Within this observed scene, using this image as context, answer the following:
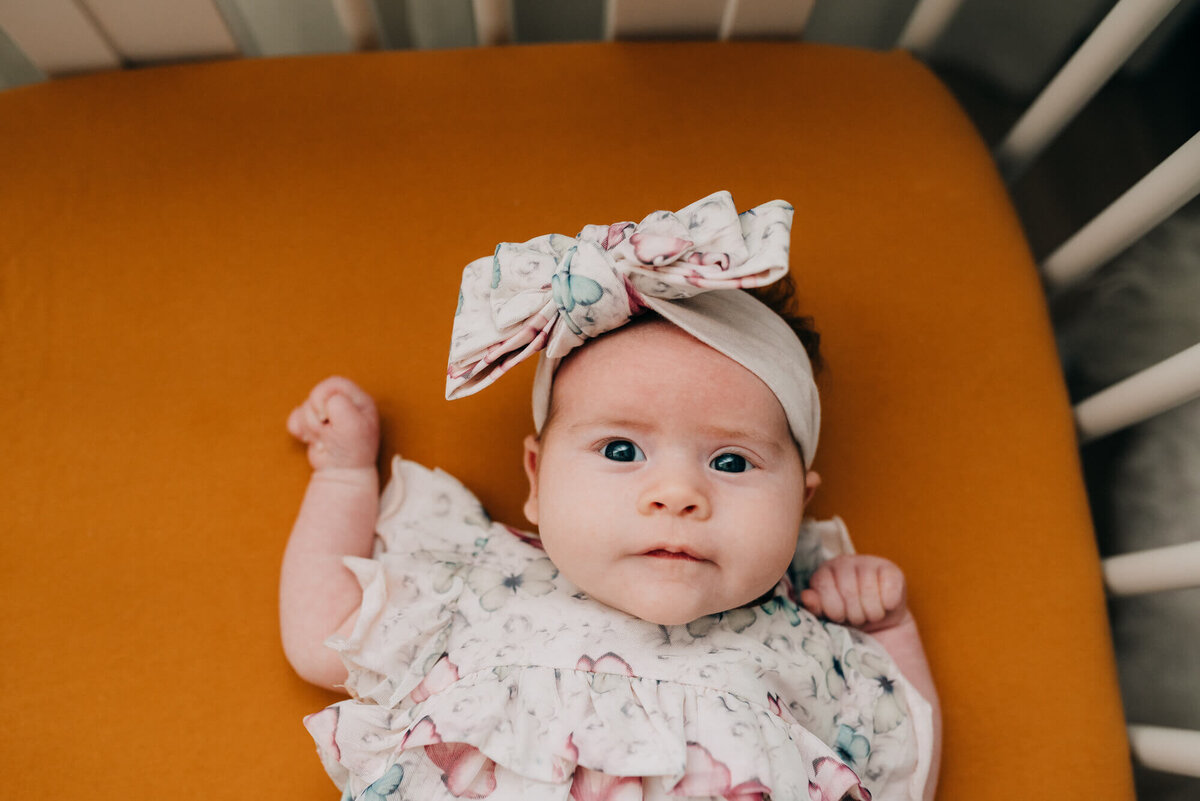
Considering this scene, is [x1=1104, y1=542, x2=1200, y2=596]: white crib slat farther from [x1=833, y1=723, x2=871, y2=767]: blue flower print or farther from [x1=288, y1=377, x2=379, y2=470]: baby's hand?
[x1=288, y1=377, x2=379, y2=470]: baby's hand

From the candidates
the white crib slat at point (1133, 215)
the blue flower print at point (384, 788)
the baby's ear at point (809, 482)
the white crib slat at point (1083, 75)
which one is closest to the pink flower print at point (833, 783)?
the baby's ear at point (809, 482)

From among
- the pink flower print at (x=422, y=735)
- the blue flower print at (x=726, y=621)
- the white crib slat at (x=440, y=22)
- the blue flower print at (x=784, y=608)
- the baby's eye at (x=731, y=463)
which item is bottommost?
the pink flower print at (x=422, y=735)

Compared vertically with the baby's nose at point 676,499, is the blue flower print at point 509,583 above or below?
below

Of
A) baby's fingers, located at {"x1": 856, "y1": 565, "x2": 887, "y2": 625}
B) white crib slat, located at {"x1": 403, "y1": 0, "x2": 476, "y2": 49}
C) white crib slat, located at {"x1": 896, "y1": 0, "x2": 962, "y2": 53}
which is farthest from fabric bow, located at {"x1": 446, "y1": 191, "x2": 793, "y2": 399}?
white crib slat, located at {"x1": 403, "y1": 0, "x2": 476, "y2": 49}

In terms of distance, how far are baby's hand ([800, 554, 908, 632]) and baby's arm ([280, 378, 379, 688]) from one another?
44 cm

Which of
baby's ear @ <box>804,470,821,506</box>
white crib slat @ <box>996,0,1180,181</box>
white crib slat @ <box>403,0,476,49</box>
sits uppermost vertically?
white crib slat @ <box>403,0,476,49</box>

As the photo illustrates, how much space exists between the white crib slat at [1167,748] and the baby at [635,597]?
214 millimetres

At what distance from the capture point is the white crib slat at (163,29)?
99 cm

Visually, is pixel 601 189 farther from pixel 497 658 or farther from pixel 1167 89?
pixel 1167 89

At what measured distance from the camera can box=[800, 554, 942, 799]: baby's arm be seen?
838 mm

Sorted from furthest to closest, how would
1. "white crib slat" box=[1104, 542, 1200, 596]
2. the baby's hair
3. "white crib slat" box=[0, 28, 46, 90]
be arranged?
"white crib slat" box=[0, 28, 46, 90], the baby's hair, "white crib slat" box=[1104, 542, 1200, 596]

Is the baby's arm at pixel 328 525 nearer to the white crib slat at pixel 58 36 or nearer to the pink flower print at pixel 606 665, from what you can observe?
the pink flower print at pixel 606 665

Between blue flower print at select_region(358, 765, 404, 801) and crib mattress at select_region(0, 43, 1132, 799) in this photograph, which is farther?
crib mattress at select_region(0, 43, 1132, 799)

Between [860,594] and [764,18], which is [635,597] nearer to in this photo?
[860,594]
